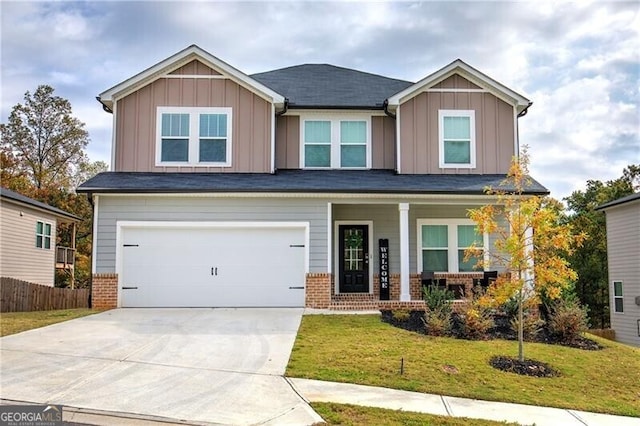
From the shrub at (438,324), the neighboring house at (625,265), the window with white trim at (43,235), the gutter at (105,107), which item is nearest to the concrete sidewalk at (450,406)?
the shrub at (438,324)

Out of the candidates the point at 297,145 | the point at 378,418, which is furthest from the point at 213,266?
the point at 378,418

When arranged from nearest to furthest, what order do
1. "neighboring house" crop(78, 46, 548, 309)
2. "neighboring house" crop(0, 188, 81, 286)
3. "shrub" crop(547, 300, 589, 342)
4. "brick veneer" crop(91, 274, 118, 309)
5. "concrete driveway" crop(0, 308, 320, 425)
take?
"concrete driveway" crop(0, 308, 320, 425), "shrub" crop(547, 300, 589, 342), "brick veneer" crop(91, 274, 118, 309), "neighboring house" crop(78, 46, 548, 309), "neighboring house" crop(0, 188, 81, 286)

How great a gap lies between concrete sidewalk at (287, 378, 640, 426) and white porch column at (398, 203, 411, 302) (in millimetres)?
7064

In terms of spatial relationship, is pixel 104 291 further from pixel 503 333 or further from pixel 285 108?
pixel 503 333

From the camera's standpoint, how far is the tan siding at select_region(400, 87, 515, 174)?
1645 cm

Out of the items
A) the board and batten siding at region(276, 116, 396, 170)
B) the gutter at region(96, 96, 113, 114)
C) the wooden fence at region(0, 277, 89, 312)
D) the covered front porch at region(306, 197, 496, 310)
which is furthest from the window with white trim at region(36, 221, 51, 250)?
the covered front porch at region(306, 197, 496, 310)

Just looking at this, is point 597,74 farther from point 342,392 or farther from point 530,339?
point 342,392

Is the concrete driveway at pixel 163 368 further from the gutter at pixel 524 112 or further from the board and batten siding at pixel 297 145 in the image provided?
the gutter at pixel 524 112

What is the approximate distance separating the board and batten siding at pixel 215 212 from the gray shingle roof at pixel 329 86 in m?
3.79

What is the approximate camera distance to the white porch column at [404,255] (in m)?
14.5

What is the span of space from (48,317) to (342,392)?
870 centimetres

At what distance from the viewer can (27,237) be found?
2072 cm

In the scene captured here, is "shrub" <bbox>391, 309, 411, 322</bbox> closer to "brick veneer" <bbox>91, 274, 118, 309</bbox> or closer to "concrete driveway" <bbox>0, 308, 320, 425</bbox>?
"concrete driveway" <bbox>0, 308, 320, 425</bbox>

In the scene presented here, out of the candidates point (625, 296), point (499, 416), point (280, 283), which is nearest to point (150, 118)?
point (280, 283)
